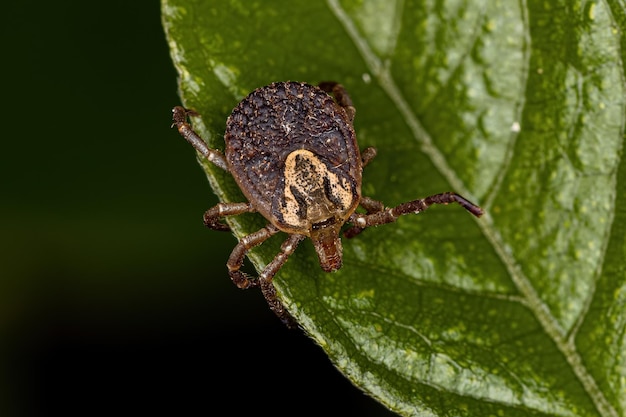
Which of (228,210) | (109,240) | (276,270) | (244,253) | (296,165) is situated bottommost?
(276,270)

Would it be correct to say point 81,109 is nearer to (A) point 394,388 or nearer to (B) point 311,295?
(B) point 311,295

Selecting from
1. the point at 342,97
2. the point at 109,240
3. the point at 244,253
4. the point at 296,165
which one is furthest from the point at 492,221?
the point at 109,240

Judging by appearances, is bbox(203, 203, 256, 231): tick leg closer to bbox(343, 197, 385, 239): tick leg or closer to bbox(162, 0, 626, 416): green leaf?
bbox(162, 0, 626, 416): green leaf

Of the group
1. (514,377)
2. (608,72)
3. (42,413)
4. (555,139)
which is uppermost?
(608,72)

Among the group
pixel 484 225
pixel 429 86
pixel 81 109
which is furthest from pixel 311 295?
pixel 81 109

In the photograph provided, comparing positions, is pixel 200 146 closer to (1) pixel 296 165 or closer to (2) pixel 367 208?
(1) pixel 296 165

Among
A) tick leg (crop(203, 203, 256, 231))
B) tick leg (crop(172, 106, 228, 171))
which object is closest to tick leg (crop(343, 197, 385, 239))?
tick leg (crop(203, 203, 256, 231))
